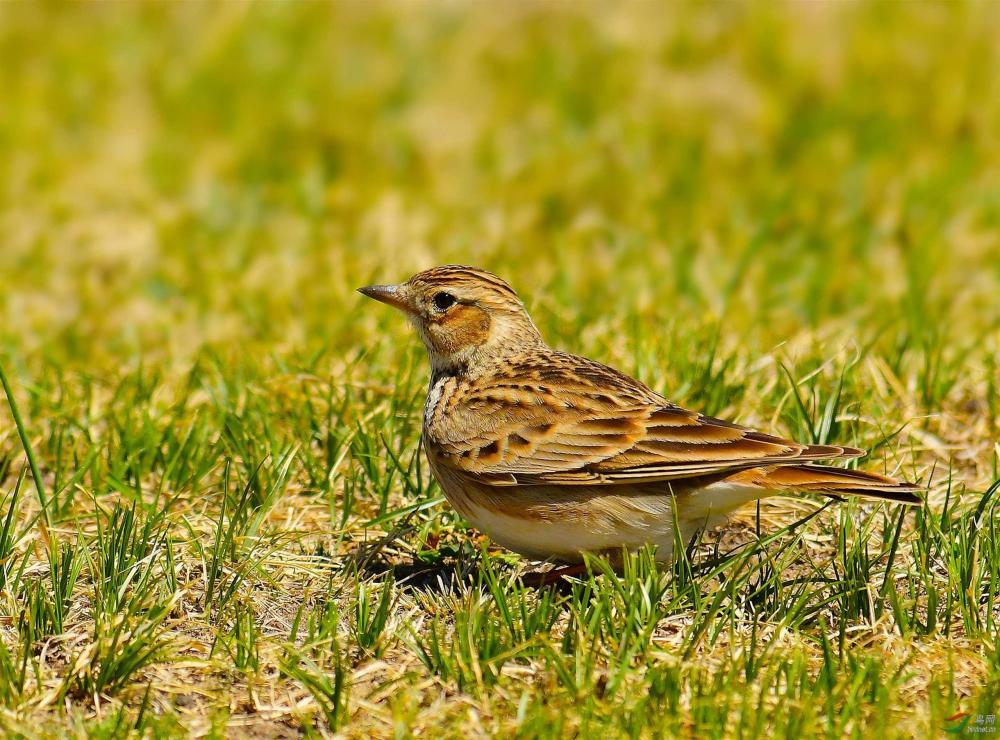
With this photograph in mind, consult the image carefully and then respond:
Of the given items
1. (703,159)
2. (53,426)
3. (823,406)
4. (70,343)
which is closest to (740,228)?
(703,159)

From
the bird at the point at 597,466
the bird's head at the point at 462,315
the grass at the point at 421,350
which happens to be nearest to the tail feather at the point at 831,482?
the bird at the point at 597,466

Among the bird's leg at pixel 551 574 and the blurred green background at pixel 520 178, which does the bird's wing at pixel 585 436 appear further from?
the blurred green background at pixel 520 178

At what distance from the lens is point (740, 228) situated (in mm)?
9656

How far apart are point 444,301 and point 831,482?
1877 millimetres

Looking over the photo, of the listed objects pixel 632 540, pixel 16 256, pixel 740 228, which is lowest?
pixel 632 540

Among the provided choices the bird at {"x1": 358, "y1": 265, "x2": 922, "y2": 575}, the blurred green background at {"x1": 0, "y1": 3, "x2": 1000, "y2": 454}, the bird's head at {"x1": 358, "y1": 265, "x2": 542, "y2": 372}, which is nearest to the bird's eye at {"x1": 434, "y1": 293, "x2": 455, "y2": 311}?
the bird's head at {"x1": 358, "y1": 265, "x2": 542, "y2": 372}

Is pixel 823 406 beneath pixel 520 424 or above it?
above

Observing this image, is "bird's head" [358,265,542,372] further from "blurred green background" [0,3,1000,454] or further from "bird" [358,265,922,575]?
"blurred green background" [0,3,1000,454]

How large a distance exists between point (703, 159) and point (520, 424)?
573cm

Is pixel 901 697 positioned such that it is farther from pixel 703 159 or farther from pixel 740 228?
pixel 703 159

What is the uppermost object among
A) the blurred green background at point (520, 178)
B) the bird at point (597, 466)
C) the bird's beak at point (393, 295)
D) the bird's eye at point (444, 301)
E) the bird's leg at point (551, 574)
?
the blurred green background at point (520, 178)

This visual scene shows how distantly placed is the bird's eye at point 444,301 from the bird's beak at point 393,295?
0.12 metres

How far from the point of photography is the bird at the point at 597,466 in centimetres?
484

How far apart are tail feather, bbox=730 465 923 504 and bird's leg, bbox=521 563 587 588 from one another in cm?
71
